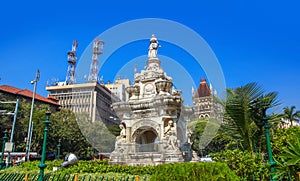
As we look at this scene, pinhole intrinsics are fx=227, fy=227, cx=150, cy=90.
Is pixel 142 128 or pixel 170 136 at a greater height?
pixel 142 128

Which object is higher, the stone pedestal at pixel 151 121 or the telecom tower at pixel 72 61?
the telecom tower at pixel 72 61

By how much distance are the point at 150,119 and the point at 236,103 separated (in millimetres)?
6235

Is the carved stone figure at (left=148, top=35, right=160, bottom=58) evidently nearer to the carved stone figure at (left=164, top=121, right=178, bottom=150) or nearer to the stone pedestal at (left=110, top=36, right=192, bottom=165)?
the stone pedestal at (left=110, top=36, right=192, bottom=165)

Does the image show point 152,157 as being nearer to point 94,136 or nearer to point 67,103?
point 94,136

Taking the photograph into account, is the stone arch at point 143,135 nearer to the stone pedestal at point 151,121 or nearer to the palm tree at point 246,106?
the stone pedestal at point 151,121

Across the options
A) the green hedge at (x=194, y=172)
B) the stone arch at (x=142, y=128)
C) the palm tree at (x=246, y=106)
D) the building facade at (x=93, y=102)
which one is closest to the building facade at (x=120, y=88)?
the building facade at (x=93, y=102)

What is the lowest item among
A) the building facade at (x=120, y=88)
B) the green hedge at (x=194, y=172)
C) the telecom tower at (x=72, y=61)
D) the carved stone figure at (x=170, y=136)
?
the green hedge at (x=194, y=172)

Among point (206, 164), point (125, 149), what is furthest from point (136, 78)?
point (206, 164)

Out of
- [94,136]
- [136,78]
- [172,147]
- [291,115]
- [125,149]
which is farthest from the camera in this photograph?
[291,115]

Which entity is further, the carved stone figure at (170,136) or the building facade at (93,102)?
the building facade at (93,102)

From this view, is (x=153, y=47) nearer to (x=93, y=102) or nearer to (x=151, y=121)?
(x=151, y=121)

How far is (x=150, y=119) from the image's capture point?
1370 cm

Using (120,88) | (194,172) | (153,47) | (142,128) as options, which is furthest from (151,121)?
(120,88)

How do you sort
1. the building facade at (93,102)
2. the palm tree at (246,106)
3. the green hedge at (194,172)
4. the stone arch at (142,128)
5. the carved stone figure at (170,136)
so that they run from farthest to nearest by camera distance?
the building facade at (93,102)
the stone arch at (142,128)
the carved stone figure at (170,136)
the palm tree at (246,106)
the green hedge at (194,172)
